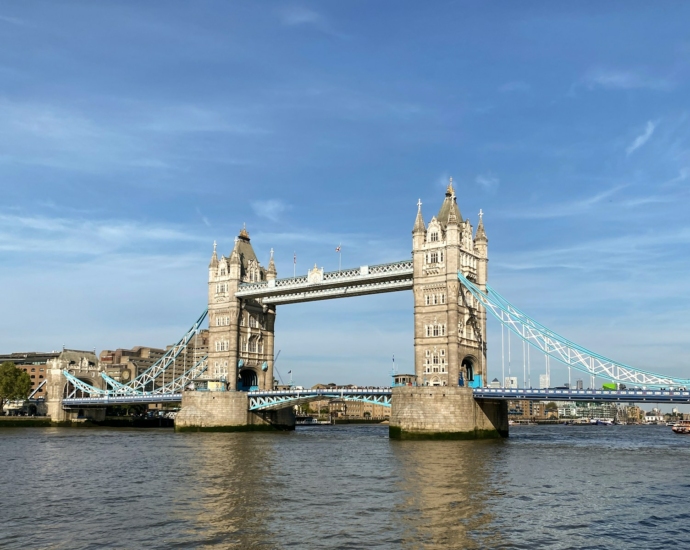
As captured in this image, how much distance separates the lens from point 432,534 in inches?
1117

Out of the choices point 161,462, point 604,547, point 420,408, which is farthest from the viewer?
point 420,408

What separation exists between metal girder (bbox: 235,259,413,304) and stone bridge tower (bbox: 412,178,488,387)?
160 inches

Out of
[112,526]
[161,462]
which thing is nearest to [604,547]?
[112,526]

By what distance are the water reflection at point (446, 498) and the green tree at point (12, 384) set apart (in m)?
105

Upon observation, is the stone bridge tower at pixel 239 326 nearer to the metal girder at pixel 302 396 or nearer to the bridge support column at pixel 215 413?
the bridge support column at pixel 215 413

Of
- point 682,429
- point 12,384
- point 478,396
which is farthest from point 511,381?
point 12,384

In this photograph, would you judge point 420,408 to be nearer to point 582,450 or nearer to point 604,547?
point 582,450

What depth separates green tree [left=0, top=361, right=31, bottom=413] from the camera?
14175 centimetres

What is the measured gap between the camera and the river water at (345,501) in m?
28.1

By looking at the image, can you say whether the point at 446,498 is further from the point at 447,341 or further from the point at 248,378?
the point at 248,378

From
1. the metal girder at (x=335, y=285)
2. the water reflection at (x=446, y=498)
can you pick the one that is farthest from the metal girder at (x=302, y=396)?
the water reflection at (x=446, y=498)

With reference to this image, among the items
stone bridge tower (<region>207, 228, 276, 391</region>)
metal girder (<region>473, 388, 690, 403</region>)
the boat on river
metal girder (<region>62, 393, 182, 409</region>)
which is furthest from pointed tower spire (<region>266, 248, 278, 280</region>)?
the boat on river

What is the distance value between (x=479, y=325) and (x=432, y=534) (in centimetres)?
6382

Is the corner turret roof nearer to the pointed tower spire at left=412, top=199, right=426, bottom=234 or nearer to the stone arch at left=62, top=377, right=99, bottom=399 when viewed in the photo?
the pointed tower spire at left=412, top=199, right=426, bottom=234
